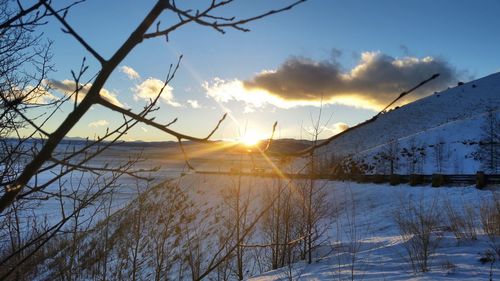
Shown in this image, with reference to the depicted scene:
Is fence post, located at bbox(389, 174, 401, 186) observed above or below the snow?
above

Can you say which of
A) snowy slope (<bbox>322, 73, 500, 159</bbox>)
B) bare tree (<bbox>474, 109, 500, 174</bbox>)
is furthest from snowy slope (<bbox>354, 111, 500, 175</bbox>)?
snowy slope (<bbox>322, 73, 500, 159</bbox>)

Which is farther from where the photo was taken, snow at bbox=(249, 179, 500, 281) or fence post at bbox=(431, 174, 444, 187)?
fence post at bbox=(431, 174, 444, 187)

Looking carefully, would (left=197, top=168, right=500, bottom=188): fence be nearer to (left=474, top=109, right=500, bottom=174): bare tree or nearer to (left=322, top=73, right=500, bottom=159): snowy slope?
(left=474, top=109, right=500, bottom=174): bare tree

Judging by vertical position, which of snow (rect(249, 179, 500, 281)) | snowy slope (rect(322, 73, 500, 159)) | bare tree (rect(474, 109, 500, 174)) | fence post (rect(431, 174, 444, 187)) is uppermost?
snowy slope (rect(322, 73, 500, 159))

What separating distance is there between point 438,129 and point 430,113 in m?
24.4

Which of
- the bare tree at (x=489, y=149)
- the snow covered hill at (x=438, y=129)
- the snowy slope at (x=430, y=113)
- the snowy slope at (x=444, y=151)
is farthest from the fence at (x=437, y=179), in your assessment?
the snowy slope at (x=430, y=113)

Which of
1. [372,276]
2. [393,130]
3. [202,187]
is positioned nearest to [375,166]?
[202,187]

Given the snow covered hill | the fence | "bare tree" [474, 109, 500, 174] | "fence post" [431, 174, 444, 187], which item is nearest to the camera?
the fence

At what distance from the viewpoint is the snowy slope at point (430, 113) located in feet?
195

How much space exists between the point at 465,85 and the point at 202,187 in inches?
2292

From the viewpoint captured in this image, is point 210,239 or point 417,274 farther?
point 210,239

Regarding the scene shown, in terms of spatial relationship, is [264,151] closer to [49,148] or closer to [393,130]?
[49,148]

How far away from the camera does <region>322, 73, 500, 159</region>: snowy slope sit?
2345 inches

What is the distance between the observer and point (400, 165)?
36.3 m
